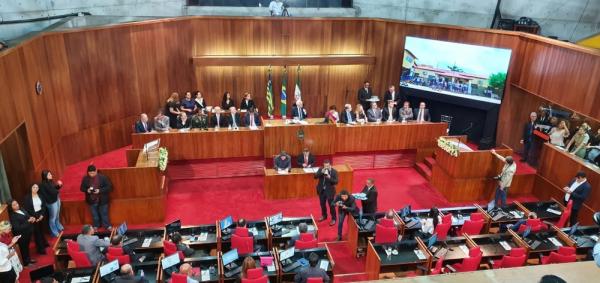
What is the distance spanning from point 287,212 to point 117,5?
25.7 feet

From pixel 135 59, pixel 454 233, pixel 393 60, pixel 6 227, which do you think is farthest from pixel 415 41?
pixel 6 227

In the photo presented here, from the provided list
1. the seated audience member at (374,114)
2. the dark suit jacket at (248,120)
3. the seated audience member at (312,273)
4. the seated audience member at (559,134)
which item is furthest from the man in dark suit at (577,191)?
the dark suit jacket at (248,120)

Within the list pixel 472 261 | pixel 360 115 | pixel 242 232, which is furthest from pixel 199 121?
pixel 472 261

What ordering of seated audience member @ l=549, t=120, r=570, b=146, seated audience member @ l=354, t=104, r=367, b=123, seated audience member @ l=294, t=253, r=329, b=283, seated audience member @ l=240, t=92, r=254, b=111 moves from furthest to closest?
1. seated audience member @ l=240, t=92, r=254, b=111
2. seated audience member @ l=354, t=104, r=367, b=123
3. seated audience member @ l=549, t=120, r=570, b=146
4. seated audience member @ l=294, t=253, r=329, b=283

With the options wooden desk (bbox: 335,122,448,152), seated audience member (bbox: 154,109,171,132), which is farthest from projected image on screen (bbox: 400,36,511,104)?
seated audience member (bbox: 154,109,171,132)

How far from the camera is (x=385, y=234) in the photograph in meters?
8.15

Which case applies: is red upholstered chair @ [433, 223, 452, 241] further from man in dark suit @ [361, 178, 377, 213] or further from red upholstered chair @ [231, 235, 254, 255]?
red upholstered chair @ [231, 235, 254, 255]

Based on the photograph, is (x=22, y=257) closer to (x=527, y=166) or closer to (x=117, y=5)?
(x=117, y=5)

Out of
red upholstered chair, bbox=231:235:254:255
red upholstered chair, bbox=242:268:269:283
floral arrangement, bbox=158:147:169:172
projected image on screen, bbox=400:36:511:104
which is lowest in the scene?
red upholstered chair, bbox=231:235:254:255

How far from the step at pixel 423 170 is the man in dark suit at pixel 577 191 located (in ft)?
10.9

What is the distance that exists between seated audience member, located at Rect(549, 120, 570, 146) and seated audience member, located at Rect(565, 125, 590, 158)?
215 millimetres

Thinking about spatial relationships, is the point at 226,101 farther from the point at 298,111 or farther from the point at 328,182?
the point at 328,182

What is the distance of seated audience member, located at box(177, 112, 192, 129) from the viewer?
11352 millimetres

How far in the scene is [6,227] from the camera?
7.24 m
